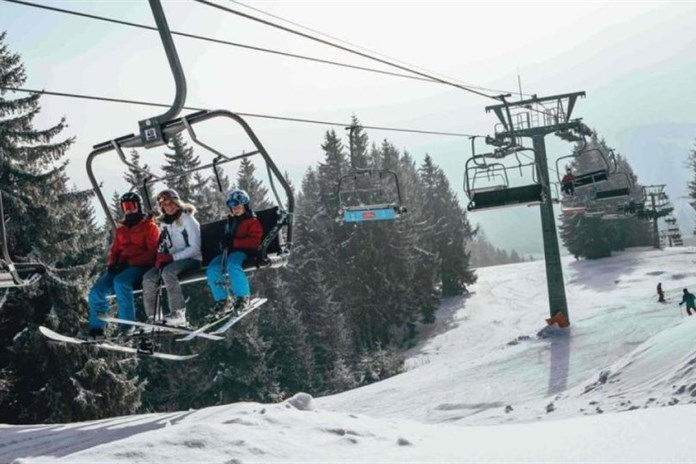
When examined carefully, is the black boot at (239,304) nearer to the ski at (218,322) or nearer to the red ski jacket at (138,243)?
the ski at (218,322)

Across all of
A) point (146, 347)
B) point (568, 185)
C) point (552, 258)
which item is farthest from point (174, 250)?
point (552, 258)

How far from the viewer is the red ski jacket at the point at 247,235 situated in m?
8.02

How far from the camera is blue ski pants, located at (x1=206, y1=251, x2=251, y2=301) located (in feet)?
25.7

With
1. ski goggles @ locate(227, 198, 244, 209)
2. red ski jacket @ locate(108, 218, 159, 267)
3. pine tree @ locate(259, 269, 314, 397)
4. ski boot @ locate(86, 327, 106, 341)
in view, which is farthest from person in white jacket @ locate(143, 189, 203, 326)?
pine tree @ locate(259, 269, 314, 397)

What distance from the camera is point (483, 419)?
14.3 metres

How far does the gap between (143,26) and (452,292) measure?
163ft

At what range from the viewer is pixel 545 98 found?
984 inches

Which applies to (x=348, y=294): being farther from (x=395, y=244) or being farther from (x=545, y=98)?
(x=545, y=98)

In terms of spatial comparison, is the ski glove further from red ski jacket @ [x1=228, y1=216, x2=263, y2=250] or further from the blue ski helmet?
the blue ski helmet

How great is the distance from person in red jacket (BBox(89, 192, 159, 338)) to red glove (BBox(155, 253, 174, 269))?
0.74 ft

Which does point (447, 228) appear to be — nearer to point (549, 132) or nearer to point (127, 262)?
point (549, 132)

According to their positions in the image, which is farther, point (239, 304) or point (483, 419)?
point (483, 419)

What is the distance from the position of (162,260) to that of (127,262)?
2.21 ft

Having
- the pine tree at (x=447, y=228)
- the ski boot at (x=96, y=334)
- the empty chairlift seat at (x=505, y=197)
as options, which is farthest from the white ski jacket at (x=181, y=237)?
the pine tree at (x=447, y=228)
